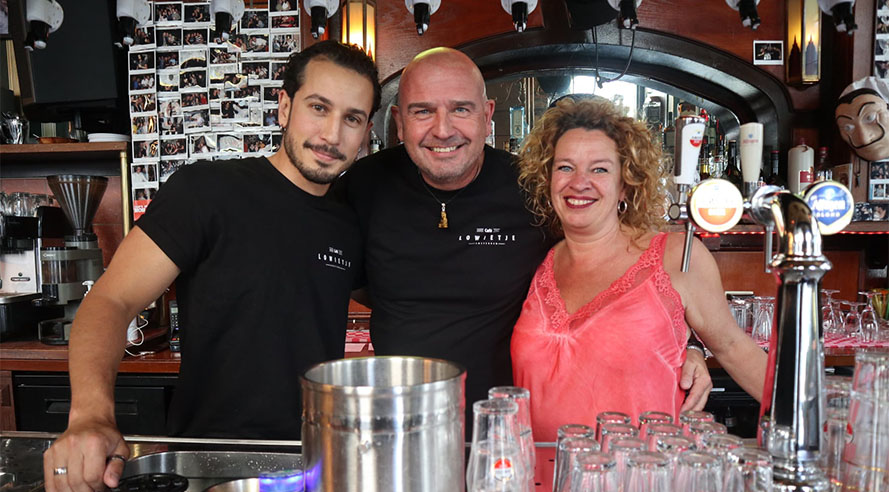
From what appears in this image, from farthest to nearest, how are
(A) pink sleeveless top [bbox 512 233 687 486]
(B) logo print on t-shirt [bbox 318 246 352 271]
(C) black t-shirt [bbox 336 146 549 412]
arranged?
(C) black t-shirt [bbox 336 146 549 412] → (B) logo print on t-shirt [bbox 318 246 352 271] → (A) pink sleeveless top [bbox 512 233 687 486]

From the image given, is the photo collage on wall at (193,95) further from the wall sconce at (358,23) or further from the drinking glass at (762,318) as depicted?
the drinking glass at (762,318)

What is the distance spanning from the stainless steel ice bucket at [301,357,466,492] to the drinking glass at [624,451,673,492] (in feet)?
0.62

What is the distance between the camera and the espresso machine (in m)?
3.10

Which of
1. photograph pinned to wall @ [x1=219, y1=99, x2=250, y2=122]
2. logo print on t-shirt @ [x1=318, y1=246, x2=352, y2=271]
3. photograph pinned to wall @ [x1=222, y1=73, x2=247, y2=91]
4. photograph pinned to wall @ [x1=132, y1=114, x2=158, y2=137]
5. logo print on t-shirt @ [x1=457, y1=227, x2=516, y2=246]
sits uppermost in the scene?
photograph pinned to wall @ [x1=222, y1=73, x2=247, y2=91]

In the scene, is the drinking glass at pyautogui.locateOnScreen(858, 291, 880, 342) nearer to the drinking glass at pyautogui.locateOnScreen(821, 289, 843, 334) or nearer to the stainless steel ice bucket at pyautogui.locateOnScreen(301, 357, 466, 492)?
the drinking glass at pyautogui.locateOnScreen(821, 289, 843, 334)

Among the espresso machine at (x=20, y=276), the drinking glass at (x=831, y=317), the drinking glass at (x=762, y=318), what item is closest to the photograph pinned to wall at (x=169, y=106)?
the espresso machine at (x=20, y=276)

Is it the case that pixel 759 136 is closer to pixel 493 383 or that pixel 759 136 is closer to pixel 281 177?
pixel 493 383

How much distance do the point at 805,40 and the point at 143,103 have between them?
3.71 meters

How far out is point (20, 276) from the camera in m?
3.25

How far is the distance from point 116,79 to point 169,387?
69.5 inches

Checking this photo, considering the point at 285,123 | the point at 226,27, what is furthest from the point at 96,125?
the point at 285,123

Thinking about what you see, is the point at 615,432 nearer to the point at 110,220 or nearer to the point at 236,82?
the point at 236,82

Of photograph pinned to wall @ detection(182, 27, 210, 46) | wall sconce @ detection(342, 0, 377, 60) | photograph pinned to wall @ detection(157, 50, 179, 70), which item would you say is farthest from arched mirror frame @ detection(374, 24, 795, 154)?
photograph pinned to wall @ detection(157, 50, 179, 70)

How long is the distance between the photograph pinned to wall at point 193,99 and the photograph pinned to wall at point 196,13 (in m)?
0.41
